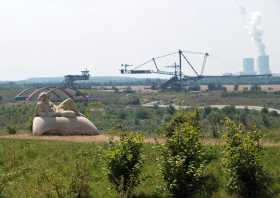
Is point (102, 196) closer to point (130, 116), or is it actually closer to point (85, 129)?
point (85, 129)

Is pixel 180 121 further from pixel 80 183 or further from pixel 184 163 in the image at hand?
pixel 80 183

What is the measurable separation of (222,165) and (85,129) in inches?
355

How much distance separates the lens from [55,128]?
72.3 ft

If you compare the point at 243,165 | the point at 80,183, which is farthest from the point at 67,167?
the point at 243,165

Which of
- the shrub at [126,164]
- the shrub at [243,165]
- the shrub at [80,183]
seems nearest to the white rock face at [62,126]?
the shrub at [80,183]

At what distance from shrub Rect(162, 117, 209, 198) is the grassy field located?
1.73 ft

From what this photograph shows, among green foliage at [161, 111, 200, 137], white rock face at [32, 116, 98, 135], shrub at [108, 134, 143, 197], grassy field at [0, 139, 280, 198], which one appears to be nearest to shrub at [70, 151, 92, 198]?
grassy field at [0, 139, 280, 198]

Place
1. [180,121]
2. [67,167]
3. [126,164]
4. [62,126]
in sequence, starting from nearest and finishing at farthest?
[126,164], [67,167], [180,121], [62,126]

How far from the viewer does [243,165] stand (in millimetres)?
13820

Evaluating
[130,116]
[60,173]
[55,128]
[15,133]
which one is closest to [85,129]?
[55,128]

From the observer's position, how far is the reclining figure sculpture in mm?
22047

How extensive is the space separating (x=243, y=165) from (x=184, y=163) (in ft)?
5.04

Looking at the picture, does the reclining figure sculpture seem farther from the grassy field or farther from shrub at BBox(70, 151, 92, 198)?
shrub at BBox(70, 151, 92, 198)

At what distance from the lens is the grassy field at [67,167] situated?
47.5 ft
